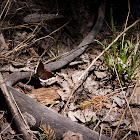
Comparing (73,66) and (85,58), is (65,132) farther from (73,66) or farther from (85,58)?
(85,58)

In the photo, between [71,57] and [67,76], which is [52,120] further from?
[71,57]

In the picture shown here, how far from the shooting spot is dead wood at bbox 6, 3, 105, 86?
1.61 metres

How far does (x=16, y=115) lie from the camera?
1238mm

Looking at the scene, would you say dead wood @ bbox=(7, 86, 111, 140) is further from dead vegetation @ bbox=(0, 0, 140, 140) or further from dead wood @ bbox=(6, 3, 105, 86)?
dead wood @ bbox=(6, 3, 105, 86)

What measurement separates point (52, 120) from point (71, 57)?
41.0 inches

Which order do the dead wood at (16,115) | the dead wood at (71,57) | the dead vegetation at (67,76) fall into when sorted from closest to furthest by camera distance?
the dead wood at (16,115), the dead vegetation at (67,76), the dead wood at (71,57)

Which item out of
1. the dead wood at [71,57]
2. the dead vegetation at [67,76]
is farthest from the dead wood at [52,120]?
the dead wood at [71,57]

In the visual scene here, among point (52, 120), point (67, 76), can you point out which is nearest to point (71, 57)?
point (67, 76)

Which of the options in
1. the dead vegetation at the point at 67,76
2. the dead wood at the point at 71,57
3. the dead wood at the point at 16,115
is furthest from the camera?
the dead wood at the point at 71,57

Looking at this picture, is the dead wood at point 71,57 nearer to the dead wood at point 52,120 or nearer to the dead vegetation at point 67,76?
the dead vegetation at point 67,76

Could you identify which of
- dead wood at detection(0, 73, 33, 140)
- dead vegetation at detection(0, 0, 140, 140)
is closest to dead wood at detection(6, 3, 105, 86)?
dead vegetation at detection(0, 0, 140, 140)

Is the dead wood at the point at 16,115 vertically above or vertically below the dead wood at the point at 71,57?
below

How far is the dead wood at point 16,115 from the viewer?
3.83 feet

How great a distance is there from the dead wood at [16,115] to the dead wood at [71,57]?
0.18 meters
